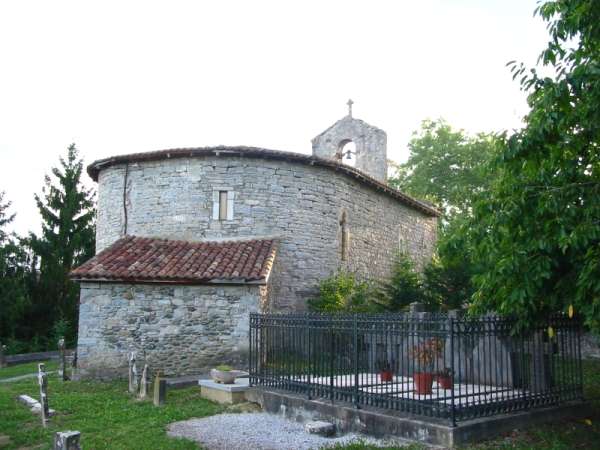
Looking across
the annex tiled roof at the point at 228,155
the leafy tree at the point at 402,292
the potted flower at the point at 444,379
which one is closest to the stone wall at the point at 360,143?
the annex tiled roof at the point at 228,155

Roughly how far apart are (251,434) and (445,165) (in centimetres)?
2800

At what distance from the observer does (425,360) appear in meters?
8.10

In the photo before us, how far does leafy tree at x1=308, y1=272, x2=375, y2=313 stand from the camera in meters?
16.0

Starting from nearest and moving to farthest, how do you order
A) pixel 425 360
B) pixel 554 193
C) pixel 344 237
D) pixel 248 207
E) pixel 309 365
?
1. pixel 554 193
2. pixel 425 360
3. pixel 309 365
4. pixel 248 207
5. pixel 344 237

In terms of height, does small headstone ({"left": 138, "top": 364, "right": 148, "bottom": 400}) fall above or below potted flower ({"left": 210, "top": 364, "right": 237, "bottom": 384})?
below

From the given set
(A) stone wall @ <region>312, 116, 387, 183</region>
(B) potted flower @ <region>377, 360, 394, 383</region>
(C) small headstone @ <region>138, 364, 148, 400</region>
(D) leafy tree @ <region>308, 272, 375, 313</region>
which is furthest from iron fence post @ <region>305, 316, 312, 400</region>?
(A) stone wall @ <region>312, 116, 387, 183</region>

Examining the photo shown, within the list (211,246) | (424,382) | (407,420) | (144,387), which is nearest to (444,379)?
(424,382)

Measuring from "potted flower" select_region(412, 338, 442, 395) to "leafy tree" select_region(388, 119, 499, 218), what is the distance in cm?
2475

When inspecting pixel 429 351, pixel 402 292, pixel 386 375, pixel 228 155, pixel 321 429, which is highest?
pixel 228 155

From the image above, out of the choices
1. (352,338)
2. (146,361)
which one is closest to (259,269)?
(146,361)

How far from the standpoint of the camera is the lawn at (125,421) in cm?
720

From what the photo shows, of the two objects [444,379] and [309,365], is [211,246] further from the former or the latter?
[444,379]

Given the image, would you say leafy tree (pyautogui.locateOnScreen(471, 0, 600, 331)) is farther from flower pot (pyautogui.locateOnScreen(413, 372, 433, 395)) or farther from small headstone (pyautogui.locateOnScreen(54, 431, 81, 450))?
small headstone (pyautogui.locateOnScreen(54, 431, 81, 450))

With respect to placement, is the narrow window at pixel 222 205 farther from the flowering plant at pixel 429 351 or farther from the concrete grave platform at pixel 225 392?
the flowering plant at pixel 429 351
